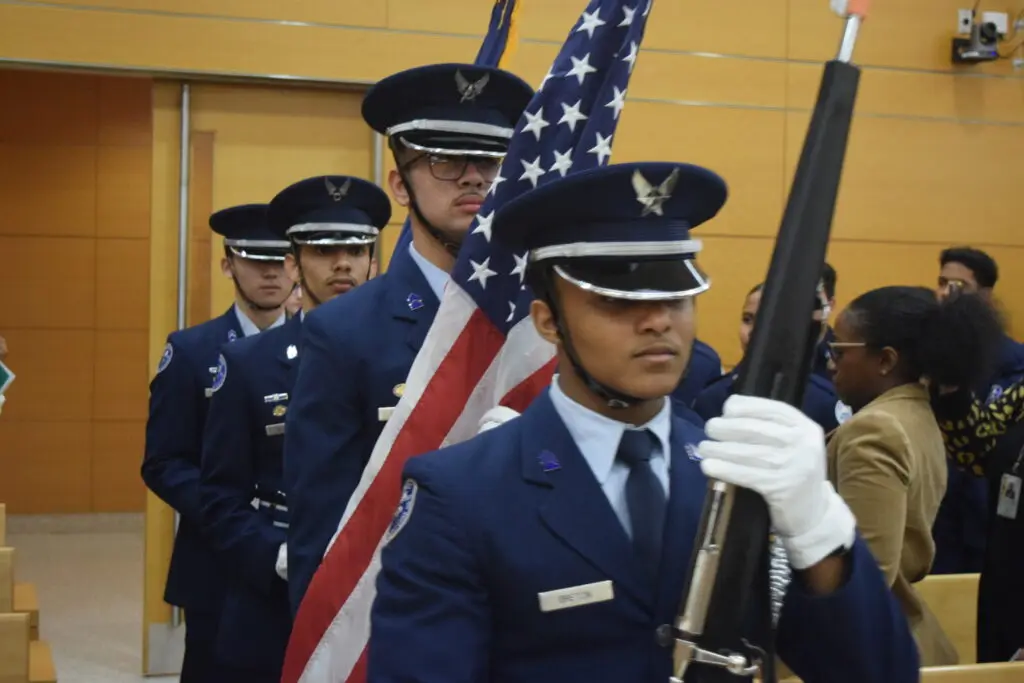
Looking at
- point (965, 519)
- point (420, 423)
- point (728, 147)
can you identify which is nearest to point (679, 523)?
point (420, 423)

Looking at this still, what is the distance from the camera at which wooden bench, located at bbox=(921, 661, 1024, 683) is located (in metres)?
2.36

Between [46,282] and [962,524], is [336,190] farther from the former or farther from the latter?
[46,282]

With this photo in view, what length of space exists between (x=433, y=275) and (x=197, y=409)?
5.75 feet

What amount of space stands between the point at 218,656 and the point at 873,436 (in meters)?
1.50

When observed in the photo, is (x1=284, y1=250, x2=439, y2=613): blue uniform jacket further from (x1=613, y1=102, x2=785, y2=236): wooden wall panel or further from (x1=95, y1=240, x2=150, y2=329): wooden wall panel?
(x1=95, y1=240, x2=150, y2=329): wooden wall panel

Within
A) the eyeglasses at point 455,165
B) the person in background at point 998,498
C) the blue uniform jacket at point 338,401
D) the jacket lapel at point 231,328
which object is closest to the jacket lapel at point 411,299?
the blue uniform jacket at point 338,401

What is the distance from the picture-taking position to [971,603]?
3297mm

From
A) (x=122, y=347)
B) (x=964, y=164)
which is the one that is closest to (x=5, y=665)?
(x=964, y=164)

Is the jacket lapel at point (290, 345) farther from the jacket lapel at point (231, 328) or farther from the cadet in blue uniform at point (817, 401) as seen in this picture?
the cadet in blue uniform at point (817, 401)

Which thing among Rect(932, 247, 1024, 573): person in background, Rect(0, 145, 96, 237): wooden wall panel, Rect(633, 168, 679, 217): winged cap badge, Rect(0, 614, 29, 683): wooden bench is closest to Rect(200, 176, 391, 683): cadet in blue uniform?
Rect(0, 614, 29, 683): wooden bench

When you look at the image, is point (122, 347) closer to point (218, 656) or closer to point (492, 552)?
point (218, 656)

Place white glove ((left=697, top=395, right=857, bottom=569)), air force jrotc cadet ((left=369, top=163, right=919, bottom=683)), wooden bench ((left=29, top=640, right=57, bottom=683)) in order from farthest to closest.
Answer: wooden bench ((left=29, top=640, right=57, bottom=683)) < air force jrotc cadet ((left=369, top=163, right=919, bottom=683)) < white glove ((left=697, top=395, right=857, bottom=569))

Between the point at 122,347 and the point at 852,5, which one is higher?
the point at 852,5

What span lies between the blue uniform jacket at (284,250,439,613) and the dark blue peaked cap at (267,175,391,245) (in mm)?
910
